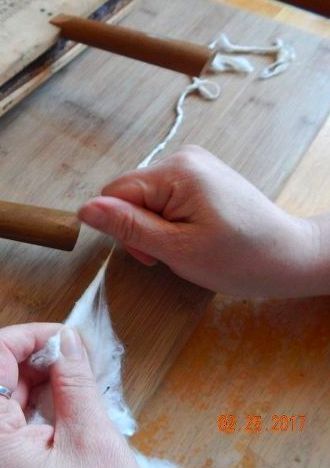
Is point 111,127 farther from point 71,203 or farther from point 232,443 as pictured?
point 232,443

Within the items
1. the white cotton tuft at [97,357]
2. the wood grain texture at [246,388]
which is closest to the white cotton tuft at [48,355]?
the white cotton tuft at [97,357]

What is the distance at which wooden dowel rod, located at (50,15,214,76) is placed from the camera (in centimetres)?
72

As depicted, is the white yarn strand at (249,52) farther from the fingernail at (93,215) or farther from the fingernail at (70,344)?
the fingernail at (70,344)

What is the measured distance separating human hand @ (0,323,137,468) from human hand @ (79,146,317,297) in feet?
A: 0.42

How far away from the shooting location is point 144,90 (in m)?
0.82

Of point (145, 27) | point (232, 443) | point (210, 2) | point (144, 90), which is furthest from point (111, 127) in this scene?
point (232, 443)

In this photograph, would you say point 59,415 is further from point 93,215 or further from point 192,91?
point 192,91

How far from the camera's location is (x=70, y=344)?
0.50m

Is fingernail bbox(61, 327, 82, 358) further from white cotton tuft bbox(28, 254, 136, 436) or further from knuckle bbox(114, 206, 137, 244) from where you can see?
knuckle bbox(114, 206, 137, 244)

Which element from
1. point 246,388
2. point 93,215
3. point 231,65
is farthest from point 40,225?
point 231,65

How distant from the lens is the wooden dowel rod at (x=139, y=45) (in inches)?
28.3

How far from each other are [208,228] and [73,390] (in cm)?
21

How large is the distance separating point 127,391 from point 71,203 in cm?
25
